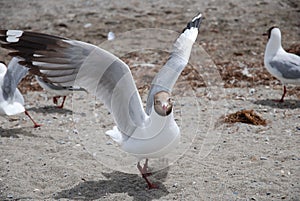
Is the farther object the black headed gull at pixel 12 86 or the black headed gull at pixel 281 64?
the black headed gull at pixel 281 64

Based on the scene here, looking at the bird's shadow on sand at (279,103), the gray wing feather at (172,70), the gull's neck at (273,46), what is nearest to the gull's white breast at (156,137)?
the gray wing feather at (172,70)

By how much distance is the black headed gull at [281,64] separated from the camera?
23.8ft

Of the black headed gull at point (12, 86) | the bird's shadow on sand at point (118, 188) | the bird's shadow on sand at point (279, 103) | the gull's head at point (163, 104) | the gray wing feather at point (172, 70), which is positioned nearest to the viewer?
the gull's head at point (163, 104)

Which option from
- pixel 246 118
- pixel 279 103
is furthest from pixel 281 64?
pixel 246 118

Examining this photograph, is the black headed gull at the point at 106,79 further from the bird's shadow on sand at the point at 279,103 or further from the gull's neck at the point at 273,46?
the gull's neck at the point at 273,46

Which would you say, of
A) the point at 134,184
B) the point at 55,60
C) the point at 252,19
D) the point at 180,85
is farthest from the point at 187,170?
the point at 252,19

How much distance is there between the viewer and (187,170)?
507 cm

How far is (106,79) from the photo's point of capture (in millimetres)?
4531

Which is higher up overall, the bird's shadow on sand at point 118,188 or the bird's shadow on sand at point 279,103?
the bird's shadow on sand at point 118,188

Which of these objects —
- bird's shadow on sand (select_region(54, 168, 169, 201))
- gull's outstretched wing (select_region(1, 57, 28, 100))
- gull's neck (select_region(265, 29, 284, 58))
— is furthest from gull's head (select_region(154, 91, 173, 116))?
gull's neck (select_region(265, 29, 284, 58))

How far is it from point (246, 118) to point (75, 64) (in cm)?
289

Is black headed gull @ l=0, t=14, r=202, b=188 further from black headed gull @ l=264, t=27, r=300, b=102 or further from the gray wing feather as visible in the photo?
black headed gull @ l=264, t=27, r=300, b=102

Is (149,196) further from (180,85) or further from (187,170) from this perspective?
(180,85)

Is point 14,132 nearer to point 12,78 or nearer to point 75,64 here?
point 12,78
